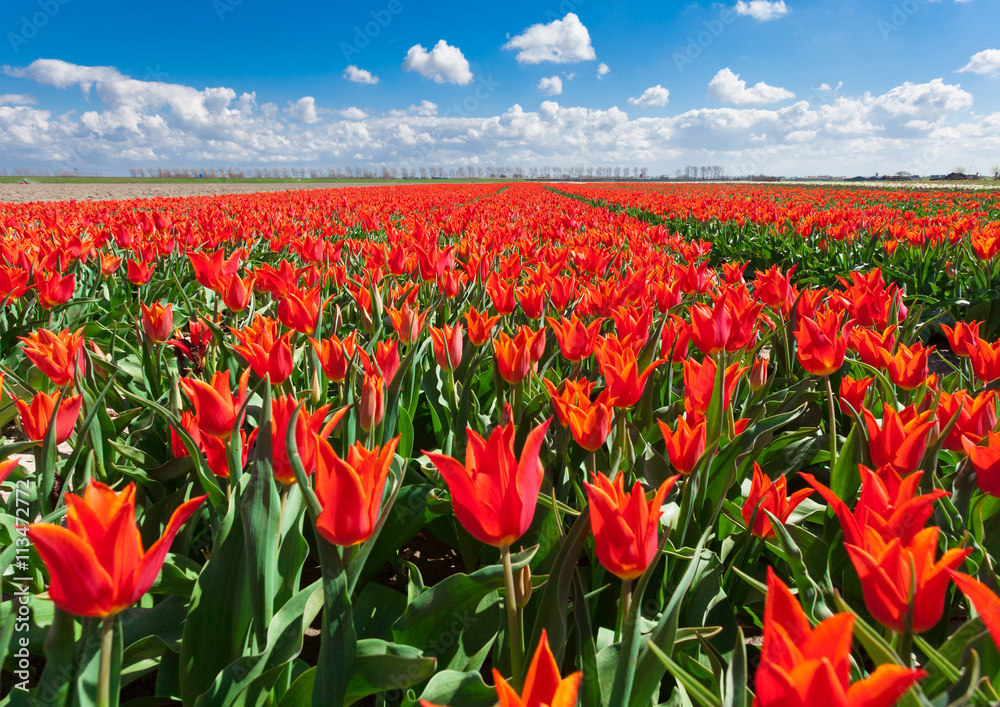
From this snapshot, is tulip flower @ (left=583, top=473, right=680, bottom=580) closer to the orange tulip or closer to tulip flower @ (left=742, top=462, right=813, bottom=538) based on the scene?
the orange tulip

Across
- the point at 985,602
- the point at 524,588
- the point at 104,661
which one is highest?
the point at 985,602

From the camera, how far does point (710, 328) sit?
1.84m

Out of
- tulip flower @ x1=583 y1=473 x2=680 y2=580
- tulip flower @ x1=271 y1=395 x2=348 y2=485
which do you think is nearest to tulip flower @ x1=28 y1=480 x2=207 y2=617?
tulip flower @ x1=271 y1=395 x2=348 y2=485

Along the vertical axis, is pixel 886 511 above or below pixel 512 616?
above

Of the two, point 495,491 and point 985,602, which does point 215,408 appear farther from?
point 985,602

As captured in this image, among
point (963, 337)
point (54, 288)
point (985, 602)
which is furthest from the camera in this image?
point (54, 288)

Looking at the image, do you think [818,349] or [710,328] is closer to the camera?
[818,349]

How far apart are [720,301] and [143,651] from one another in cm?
183

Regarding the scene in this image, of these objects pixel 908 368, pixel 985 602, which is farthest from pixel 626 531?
pixel 908 368

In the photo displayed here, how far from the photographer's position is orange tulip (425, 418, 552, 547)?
31.5 inches

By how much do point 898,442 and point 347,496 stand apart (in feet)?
3.70

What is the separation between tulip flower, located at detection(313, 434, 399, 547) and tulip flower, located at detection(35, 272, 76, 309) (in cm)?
224

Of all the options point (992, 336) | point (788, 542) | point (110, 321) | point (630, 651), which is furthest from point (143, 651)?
point (992, 336)

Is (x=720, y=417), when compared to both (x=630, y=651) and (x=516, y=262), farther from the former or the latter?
(x=516, y=262)
